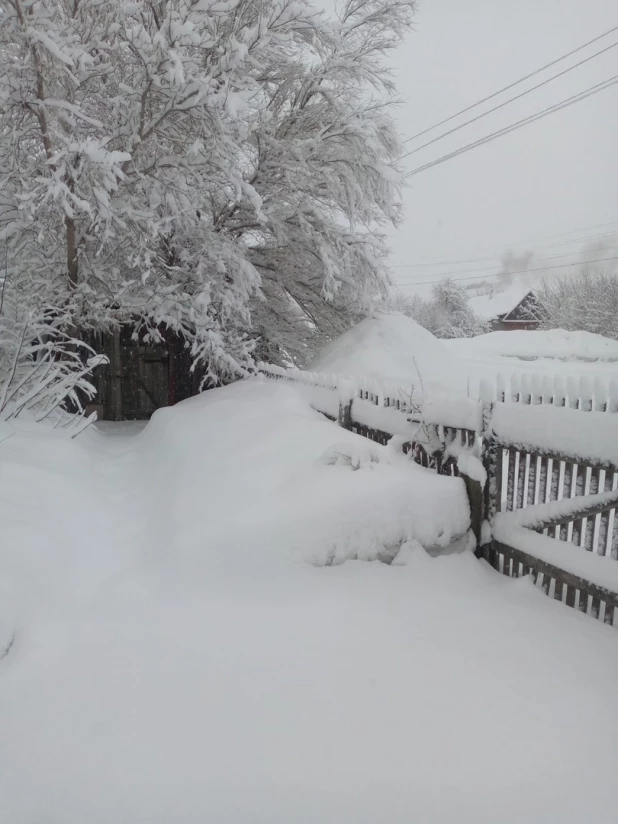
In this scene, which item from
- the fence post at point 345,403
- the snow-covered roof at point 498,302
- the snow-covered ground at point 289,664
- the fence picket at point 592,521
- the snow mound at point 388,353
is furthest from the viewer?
the snow-covered roof at point 498,302

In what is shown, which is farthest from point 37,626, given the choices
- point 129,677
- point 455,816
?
point 455,816

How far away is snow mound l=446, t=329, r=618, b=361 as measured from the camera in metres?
24.5

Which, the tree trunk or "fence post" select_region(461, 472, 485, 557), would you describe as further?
the tree trunk

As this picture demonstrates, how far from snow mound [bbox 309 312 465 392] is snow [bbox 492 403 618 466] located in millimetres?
5228

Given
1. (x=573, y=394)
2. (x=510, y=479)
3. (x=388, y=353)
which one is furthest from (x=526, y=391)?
(x=388, y=353)

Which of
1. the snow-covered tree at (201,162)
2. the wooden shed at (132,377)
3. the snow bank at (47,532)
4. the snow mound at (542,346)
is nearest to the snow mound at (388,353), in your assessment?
the snow-covered tree at (201,162)

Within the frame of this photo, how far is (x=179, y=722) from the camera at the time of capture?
2225 millimetres

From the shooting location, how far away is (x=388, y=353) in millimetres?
9953

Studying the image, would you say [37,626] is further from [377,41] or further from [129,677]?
[377,41]

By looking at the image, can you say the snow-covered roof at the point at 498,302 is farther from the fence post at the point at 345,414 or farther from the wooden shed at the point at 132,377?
the fence post at the point at 345,414

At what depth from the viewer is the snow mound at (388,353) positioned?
371 inches

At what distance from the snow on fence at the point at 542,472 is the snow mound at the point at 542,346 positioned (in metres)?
21.8

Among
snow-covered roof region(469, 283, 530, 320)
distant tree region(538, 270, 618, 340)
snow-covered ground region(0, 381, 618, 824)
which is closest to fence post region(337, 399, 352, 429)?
snow-covered ground region(0, 381, 618, 824)

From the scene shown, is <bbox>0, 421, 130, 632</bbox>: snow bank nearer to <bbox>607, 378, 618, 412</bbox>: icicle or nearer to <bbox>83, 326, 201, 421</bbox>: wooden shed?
<bbox>607, 378, 618, 412</bbox>: icicle
